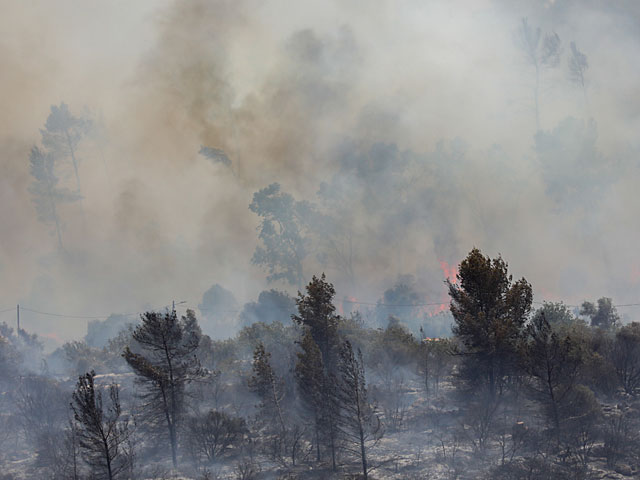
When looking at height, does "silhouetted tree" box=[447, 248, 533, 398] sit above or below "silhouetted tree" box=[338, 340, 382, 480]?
above

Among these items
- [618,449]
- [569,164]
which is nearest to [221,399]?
→ [618,449]

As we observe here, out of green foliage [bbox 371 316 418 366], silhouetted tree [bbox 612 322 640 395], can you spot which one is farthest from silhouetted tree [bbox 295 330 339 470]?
silhouetted tree [bbox 612 322 640 395]

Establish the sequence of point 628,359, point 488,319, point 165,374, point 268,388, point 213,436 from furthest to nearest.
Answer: point 628,359 < point 268,388 < point 213,436 < point 488,319 < point 165,374

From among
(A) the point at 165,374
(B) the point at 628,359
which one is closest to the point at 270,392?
(A) the point at 165,374

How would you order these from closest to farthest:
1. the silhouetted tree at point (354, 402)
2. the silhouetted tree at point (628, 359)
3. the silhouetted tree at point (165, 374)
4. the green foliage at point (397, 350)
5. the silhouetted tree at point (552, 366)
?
the silhouetted tree at point (354, 402), the silhouetted tree at point (552, 366), the silhouetted tree at point (165, 374), the silhouetted tree at point (628, 359), the green foliage at point (397, 350)

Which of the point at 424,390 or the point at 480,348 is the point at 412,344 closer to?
the point at 424,390

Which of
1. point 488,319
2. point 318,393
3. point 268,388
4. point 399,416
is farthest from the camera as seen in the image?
point 399,416

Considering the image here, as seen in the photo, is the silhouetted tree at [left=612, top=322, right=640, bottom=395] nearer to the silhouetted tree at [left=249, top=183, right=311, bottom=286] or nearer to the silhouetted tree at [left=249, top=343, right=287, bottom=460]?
the silhouetted tree at [left=249, top=343, right=287, bottom=460]

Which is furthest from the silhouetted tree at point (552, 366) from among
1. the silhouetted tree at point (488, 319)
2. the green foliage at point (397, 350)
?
the green foliage at point (397, 350)

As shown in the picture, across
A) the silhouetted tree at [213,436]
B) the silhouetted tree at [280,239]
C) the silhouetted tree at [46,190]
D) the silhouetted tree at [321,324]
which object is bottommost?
the silhouetted tree at [213,436]

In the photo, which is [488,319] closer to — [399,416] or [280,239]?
[399,416]

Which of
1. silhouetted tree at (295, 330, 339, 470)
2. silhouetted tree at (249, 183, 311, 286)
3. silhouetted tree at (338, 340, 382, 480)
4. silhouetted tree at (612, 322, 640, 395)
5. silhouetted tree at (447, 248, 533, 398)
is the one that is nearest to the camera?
silhouetted tree at (338, 340, 382, 480)

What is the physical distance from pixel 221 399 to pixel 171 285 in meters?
83.3

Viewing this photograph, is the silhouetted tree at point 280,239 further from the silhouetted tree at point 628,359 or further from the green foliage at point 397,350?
the silhouetted tree at point 628,359
